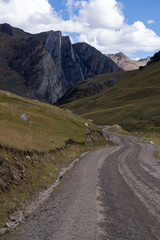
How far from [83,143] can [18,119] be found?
13.4m

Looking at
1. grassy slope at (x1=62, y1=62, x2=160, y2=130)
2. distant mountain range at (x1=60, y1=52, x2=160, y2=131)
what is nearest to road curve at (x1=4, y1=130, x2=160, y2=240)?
distant mountain range at (x1=60, y1=52, x2=160, y2=131)

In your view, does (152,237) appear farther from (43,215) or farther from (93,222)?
(43,215)

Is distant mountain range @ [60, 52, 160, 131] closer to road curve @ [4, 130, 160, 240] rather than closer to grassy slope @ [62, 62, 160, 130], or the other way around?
grassy slope @ [62, 62, 160, 130]

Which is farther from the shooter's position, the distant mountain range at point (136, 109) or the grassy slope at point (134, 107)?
the grassy slope at point (134, 107)

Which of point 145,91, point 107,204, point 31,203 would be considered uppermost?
point 145,91

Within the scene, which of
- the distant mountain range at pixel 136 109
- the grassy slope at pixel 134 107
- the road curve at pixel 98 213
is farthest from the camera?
the grassy slope at pixel 134 107

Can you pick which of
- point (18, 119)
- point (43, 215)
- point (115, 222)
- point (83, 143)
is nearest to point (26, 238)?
point (43, 215)

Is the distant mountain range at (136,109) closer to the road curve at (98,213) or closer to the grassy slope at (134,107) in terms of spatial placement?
the grassy slope at (134,107)

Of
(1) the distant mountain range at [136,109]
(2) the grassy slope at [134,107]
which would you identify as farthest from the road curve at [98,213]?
(2) the grassy slope at [134,107]

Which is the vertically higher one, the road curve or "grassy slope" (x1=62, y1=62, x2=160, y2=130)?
"grassy slope" (x1=62, y1=62, x2=160, y2=130)

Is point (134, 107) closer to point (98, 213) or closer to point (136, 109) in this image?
point (136, 109)

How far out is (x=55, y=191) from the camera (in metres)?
14.8

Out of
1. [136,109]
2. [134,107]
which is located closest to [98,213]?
[136,109]

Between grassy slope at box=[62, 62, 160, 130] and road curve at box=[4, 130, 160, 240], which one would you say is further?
grassy slope at box=[62, 62, 160, 130]
